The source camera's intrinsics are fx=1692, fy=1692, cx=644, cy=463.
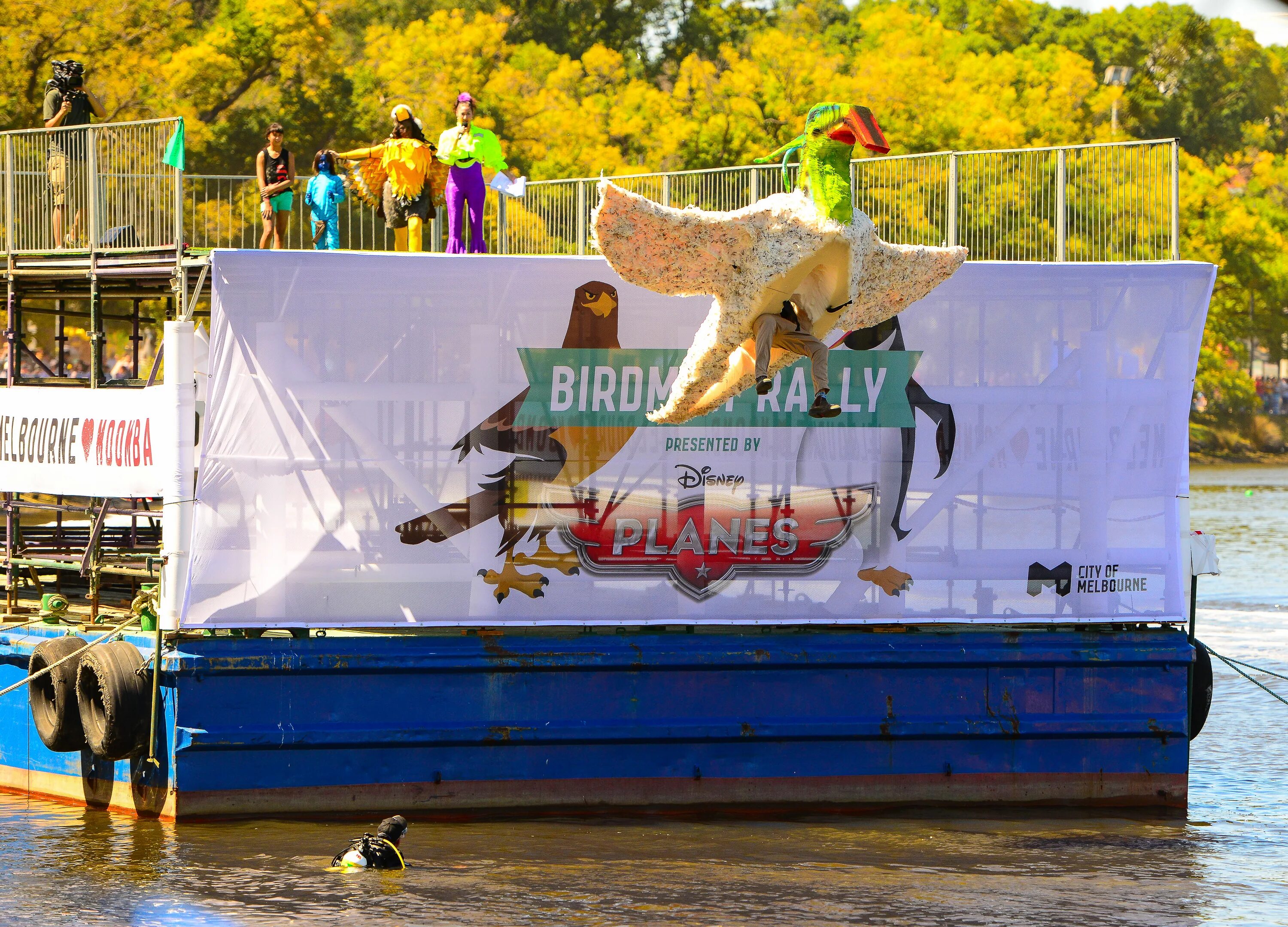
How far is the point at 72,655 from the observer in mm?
10891

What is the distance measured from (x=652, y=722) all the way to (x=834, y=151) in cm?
378

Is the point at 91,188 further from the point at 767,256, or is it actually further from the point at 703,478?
the point at 767,256

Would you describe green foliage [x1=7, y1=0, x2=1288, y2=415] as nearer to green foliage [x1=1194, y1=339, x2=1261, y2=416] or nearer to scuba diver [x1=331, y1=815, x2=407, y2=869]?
green foliage [x1=1194, y1=339, x2=1261, y2=416]

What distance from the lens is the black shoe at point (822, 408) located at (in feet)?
33.0

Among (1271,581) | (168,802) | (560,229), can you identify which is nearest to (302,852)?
(168,802)

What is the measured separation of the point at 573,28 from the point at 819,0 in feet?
136

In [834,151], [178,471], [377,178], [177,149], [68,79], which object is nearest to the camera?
[834,151]

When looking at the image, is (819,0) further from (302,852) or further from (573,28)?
(302,852)

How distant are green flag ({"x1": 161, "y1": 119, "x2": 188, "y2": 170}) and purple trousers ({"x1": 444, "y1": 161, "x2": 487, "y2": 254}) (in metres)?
2.10

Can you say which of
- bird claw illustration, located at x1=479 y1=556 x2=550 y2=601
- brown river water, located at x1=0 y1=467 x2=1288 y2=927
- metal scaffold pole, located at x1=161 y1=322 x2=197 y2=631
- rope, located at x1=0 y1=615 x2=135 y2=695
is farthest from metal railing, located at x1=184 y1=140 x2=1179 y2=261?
brown river water, located at x1=0 y1=467 x2=1288 y2=927

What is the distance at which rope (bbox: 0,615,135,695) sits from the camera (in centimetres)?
1081

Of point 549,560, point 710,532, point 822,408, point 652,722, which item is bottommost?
point 652,722

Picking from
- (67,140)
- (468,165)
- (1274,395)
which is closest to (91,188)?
(67,140)

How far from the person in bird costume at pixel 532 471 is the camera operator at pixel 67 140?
3979 millimetres
